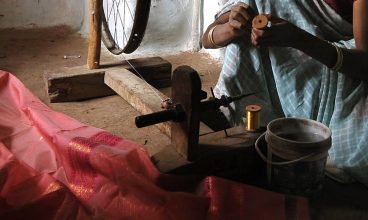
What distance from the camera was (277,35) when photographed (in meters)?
1.35

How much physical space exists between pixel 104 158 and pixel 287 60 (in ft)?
2.33

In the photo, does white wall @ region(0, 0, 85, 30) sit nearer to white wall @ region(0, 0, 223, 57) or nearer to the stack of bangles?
white wall @ region(0, 0, 223, 57)

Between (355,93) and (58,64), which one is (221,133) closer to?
(355,93)

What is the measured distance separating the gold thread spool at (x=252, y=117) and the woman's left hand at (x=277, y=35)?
0.19 meters

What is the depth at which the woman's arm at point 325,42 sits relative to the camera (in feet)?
4.42

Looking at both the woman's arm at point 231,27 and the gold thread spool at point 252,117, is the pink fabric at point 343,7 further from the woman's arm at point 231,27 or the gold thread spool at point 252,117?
the gold thread spool at point 252,117

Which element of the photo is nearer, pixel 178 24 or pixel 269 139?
pixel 269 139

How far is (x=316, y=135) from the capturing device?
1.33m

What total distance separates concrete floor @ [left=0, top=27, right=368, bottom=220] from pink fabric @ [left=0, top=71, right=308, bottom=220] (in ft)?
0.63

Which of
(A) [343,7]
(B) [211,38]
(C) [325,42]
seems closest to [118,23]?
(B) [211,38]

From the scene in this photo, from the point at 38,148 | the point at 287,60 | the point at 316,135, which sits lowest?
the point at 38,148

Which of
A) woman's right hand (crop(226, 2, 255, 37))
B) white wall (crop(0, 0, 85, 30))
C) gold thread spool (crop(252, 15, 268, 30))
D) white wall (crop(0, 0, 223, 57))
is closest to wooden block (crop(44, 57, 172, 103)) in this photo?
white wall (crop(0, 0, 223, 57))

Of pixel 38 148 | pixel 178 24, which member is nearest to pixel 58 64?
pixel 178 24

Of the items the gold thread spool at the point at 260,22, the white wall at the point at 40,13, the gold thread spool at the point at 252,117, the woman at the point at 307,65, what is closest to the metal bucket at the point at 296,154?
the gold thread spool at the point at 252,117
